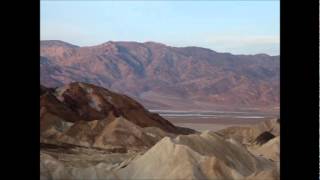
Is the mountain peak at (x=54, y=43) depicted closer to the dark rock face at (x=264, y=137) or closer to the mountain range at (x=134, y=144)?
the mountain range at (x=134, y=144)

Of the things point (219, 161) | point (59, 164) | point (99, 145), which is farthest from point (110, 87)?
point (219, 161)

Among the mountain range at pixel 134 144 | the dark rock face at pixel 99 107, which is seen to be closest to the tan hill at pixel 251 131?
the mountain range at pixel 134 144

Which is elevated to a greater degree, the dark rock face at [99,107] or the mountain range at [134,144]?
the dark rock face at [99,107]

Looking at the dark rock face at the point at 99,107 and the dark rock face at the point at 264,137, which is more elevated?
the dark rock face at the point at 99,107

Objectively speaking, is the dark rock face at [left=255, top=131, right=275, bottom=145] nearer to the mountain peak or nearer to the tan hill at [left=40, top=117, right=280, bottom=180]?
the tan hill at [left=40, top=117, right=280, bottom=180]

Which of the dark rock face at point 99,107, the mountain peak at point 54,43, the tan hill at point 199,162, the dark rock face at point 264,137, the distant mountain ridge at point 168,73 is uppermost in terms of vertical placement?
the mountain peak at point 54,43

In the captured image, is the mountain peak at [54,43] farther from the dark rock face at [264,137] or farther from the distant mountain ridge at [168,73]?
the dark rock face at [264,137]

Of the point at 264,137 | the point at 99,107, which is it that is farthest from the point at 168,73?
the point at 264,137

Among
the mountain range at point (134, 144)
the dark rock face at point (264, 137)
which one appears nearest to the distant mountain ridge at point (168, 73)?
the mountain range at point (134, 144)
